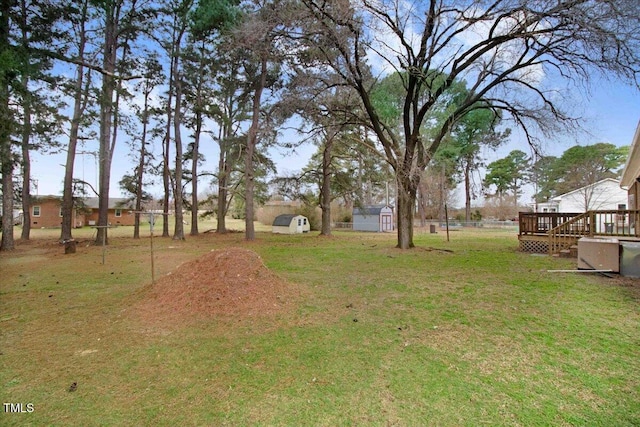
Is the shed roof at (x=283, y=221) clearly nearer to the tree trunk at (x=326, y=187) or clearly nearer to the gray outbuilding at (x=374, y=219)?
the tree trunk at (x=326, y=187)

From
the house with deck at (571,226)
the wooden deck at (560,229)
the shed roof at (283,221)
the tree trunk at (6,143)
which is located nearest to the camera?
the tree trunk at (6,143)

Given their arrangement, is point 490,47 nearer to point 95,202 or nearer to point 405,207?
point 405,207

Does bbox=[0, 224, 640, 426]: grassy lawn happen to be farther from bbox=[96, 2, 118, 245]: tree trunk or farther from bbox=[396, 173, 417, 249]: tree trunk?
bbox=[96, 2, 118, 245]: tree trunk

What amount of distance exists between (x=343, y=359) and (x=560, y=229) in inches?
417

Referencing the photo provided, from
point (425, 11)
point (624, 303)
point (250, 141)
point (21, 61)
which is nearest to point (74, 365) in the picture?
point (624, 303)

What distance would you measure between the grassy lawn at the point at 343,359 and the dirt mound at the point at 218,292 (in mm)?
235

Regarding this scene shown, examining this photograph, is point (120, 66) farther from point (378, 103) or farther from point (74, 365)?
point (74, 365)

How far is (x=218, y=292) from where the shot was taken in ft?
14.7

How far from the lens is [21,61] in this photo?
671cm

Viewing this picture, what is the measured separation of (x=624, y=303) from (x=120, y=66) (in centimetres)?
1890

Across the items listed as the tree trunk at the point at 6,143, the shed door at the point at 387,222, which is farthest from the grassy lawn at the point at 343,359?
the shed door at the point at 387,222

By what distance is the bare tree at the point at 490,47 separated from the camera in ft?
25.0

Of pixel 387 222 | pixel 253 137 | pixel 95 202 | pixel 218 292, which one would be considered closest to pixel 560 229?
pixel 218 292

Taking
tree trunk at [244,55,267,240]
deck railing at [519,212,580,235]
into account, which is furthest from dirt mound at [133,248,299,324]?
tree trunk at [244,55,267,240]
